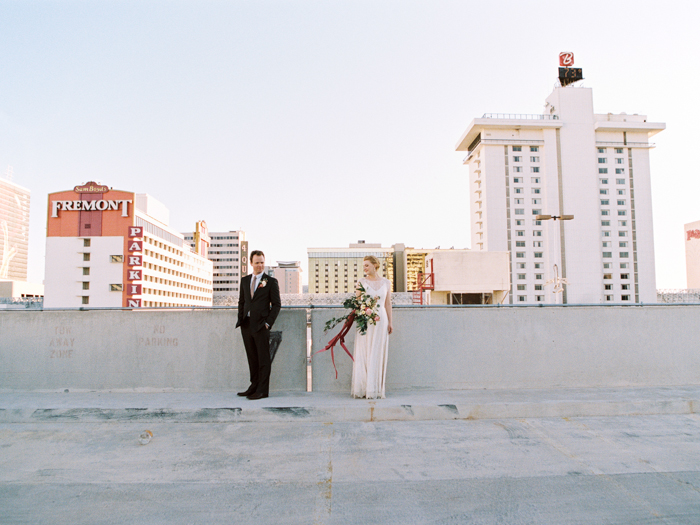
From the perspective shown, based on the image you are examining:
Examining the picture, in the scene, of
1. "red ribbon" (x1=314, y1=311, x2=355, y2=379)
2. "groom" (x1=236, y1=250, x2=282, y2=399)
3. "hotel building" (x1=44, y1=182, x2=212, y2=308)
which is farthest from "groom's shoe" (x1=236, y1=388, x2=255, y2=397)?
"hotel building" (x1=44, y1=182, x2=212, y2=308)

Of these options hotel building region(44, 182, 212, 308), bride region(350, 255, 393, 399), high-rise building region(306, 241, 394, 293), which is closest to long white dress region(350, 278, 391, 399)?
Result: bride region(350, 255, 393, 399)

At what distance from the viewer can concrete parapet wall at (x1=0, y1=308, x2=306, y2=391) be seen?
6301mm

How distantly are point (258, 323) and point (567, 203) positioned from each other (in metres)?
109

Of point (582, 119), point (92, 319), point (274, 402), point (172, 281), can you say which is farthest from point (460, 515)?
point (172, 281)

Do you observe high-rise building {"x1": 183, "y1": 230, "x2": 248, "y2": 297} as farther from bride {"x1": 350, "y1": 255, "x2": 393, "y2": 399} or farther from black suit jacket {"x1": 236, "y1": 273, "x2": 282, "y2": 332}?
bride {"x1": 350, "y1": 255, "x2": 393, "y2": 399}

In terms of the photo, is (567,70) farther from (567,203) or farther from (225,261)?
(225,261)

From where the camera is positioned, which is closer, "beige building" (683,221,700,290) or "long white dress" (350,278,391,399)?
"long white dress" (350,278,391,399)

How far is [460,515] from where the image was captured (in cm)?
306

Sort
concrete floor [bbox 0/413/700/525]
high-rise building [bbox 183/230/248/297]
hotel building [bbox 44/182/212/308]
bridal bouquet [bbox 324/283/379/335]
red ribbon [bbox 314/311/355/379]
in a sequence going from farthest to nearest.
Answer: high-rise building [bbox 183/230/248/297], hotel building [bbox 44/182/212/308], red ribbon [bbox 314/311/355/379], bridal bouquet [bbox 324/283/379/335], concrete floor [bbox 0/413/700/525]

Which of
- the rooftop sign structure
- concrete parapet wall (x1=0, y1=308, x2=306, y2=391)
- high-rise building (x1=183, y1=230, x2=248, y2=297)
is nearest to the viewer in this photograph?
concrete parapet wall (x1=0, y1=308, x2=306, y2=391)

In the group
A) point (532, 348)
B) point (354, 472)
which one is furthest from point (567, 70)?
point (354, 472)

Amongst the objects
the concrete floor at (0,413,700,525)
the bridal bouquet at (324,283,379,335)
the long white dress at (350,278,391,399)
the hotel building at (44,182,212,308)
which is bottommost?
the concrete floor at (0,413,700,525)

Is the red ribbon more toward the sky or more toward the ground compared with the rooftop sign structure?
more toward the ground

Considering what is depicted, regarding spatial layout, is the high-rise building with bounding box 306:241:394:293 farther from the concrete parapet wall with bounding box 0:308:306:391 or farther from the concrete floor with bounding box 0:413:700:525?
the concrete floor with bounding box 0:413:700:525
